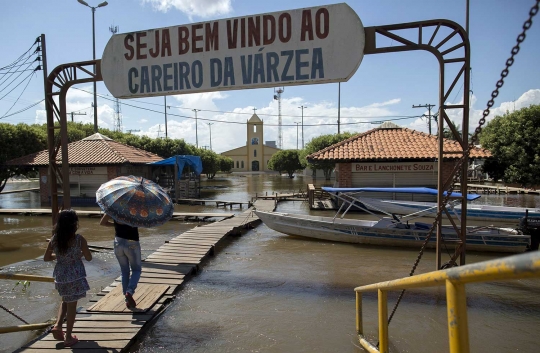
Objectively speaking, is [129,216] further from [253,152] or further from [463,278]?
[253,152]

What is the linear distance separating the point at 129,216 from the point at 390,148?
651 inches

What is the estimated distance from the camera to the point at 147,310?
5809mm

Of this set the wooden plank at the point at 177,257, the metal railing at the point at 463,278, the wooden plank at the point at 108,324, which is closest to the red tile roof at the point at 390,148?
the wooden plank at the point at 177,257

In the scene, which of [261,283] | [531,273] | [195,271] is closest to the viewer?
[531,273]

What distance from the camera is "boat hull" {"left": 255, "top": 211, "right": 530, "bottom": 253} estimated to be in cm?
1043

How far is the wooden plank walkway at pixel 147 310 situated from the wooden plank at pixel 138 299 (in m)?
0.05

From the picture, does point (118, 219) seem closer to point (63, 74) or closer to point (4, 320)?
point (4, 320)

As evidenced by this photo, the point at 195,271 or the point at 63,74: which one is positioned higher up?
the point at 63,74

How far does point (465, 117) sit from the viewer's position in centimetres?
655

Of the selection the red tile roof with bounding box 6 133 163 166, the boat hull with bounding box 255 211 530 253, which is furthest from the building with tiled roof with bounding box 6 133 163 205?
the boat hull with bounding box 255 211 530 253

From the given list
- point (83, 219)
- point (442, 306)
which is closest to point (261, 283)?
point (442, 306)

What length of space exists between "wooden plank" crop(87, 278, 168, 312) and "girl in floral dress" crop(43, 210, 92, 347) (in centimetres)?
109

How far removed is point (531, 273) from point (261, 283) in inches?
273

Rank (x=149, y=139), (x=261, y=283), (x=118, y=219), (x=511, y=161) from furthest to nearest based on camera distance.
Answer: (x=149, y=139) → (x=511, y=161) → (x=261, y=283) → (x=118, y=219)
